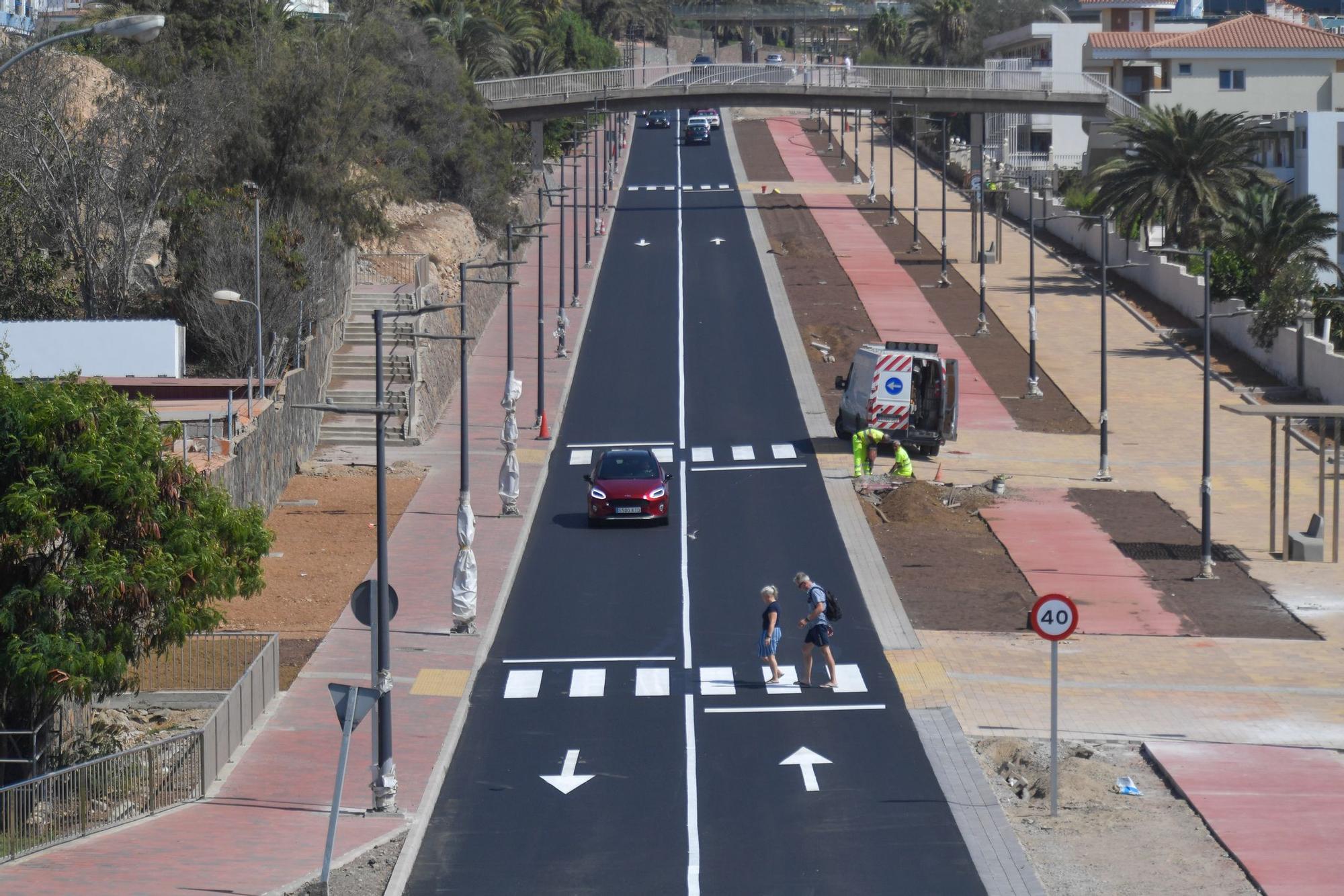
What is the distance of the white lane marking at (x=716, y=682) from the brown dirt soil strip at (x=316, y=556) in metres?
6.70

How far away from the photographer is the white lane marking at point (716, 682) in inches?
1081

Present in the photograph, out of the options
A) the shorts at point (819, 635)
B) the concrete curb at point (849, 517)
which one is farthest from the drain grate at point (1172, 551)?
the shorts at point (819, 635)

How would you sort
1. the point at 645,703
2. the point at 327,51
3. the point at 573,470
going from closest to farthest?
the point at 645,703 < the point at 573,470 < the point at 327,51

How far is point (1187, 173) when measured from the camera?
6769 cm

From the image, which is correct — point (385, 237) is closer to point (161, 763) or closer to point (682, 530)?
point (682, 530)

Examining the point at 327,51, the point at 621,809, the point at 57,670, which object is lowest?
the point at 621,809

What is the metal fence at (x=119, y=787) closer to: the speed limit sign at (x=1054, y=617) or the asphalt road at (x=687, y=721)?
the asphalt road at (x=687, y=721)

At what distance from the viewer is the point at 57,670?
2227cm

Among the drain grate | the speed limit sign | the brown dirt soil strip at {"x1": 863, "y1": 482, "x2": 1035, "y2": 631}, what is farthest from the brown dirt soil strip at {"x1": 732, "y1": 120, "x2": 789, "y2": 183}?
the speed limit sign

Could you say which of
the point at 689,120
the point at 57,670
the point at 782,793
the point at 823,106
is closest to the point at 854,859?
the point at 782,793

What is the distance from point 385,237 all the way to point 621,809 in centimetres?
4377

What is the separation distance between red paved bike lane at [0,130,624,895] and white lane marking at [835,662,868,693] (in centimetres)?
602

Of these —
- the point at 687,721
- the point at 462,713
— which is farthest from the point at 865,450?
the point at 462,713

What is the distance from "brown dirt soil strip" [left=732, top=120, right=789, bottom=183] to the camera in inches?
4350
